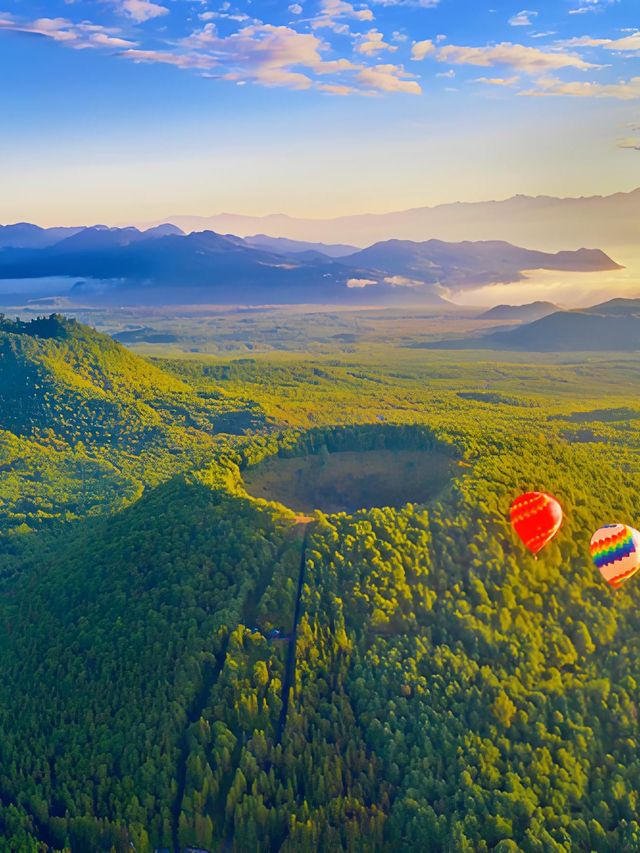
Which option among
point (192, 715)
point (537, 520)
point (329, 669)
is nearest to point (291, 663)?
point (329, 669)

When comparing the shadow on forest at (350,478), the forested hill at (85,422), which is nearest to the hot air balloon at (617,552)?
the shadow on forest at (350,478)

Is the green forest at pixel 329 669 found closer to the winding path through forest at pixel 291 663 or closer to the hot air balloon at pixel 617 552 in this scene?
the winding path through forest at pixel 291 663

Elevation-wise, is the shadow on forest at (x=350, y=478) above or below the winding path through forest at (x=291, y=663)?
above

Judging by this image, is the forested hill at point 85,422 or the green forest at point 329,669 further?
the forested hill at point 85,422

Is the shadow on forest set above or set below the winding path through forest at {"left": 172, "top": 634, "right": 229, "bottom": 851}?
above

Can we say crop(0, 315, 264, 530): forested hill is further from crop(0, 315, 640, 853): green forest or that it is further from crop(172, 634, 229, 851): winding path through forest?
crop(172, 634, 229, 851): winding path through forest

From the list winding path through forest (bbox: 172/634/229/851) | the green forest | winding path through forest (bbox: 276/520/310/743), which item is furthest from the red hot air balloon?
winding path through forest (bbox: 172/634/229/851)

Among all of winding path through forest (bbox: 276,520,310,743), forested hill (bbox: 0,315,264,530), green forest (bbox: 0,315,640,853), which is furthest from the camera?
forested hill (bbox: 0,315,264,530)
